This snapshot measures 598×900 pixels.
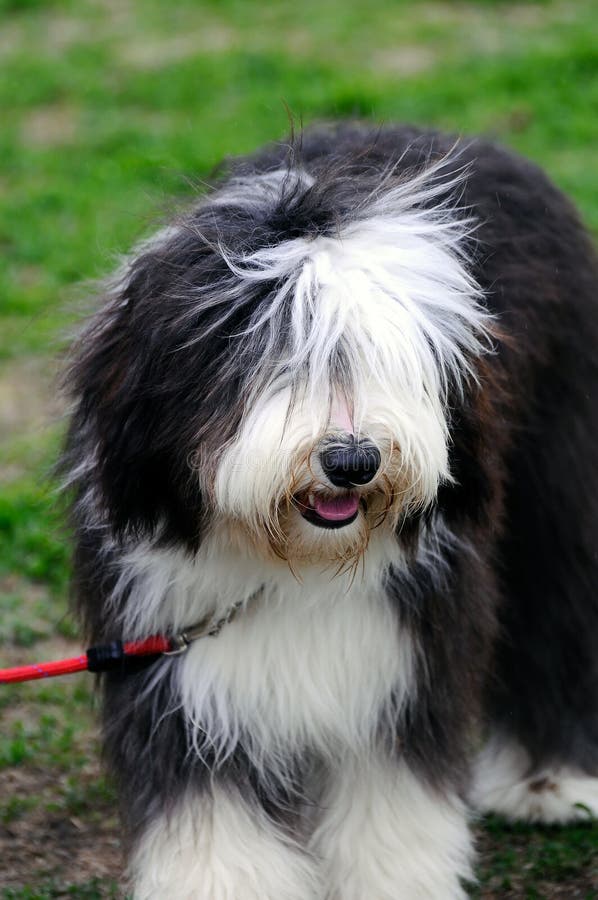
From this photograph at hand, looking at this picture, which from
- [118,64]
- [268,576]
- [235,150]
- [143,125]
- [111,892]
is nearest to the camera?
[268,576]

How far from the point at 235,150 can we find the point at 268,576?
4465 millimetres

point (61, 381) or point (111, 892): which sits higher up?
point (61, 381)

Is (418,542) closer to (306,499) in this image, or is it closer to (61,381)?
(306,499)

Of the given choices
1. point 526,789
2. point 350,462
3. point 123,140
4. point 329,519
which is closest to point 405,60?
point 123,140

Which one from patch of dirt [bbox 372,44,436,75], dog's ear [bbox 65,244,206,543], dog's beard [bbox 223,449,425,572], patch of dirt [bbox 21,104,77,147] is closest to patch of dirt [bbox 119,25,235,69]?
patch of dirt [bbox 21,104,77,147]

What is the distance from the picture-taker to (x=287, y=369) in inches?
103

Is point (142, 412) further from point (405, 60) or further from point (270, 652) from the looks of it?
point (405, 60)

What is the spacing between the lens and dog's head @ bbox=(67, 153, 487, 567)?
2553mm

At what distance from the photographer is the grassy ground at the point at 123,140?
3609 millimetres

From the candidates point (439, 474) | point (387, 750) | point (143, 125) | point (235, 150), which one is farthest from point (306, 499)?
point (143, 125)

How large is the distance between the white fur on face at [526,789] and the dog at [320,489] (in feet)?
1.47

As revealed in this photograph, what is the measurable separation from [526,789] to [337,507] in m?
1.34

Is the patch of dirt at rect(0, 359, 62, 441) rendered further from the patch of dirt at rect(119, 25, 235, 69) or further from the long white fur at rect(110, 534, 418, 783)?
the patch of dirt at rect(119, 25, 235, 69)

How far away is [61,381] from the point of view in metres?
3.09
